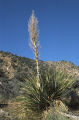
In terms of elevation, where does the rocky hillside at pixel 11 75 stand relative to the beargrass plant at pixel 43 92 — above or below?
above

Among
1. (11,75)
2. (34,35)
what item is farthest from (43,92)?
(11,75)

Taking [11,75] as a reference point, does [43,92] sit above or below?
below

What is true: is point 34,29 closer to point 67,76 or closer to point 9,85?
point 67,76

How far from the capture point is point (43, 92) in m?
7.54

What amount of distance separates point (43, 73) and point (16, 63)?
24.3 meters

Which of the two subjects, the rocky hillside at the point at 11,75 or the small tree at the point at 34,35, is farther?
the rocky hillside at the point at 11,75

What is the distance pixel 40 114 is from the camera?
731 centimetres

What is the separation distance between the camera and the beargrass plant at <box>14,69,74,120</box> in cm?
746

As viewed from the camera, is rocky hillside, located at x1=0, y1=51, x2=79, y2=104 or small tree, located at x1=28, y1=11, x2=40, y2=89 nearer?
small tree, located at x1=28, y1=11, x2=40, y2=89

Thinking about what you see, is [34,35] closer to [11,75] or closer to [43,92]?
[43,92]

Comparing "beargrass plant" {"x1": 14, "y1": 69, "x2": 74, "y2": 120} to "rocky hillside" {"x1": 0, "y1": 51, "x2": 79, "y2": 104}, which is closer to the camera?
"beargrass plant" {"x1": 14, "y1": 69, "x2": 74, "y2": 120}

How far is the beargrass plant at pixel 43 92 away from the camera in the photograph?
7.46 meters

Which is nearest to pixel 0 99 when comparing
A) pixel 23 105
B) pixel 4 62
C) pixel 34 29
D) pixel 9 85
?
pixel 9 85

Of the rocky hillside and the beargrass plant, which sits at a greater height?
the rocky hillside
